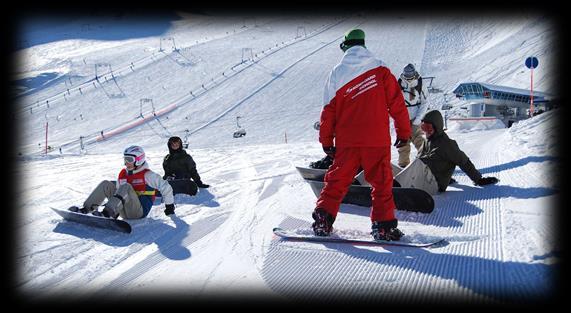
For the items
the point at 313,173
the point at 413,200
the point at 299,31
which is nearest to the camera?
the point at 413,200

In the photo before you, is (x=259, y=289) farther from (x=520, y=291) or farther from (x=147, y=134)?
(x=147, y=134)

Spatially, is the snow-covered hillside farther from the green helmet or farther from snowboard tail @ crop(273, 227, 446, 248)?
the green helmet

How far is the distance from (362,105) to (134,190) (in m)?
2.29

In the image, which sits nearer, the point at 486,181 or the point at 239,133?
the point at 486,181

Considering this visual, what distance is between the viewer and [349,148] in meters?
3.07

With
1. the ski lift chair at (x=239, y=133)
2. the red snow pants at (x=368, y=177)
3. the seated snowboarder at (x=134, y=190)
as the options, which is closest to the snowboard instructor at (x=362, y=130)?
the red snow pants at (x=368, y=177)

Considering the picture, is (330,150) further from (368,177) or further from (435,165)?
(435,165)

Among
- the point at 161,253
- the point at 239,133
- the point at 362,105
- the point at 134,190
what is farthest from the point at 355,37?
the point at 239,133

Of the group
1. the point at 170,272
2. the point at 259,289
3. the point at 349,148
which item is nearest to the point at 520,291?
the point at 259,289

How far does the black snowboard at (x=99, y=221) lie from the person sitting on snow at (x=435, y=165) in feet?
7.69

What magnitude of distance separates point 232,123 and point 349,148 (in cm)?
2620

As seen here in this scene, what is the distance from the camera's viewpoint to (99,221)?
3.65m

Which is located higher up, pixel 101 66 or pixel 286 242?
pixel 101 66

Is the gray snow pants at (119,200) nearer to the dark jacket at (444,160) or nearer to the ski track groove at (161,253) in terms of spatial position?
the ski track groove at (161,253)
